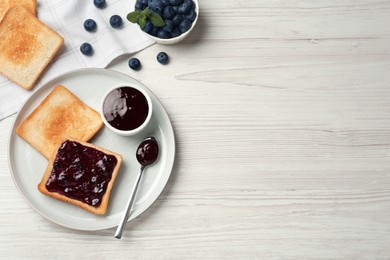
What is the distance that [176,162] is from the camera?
5.90ft

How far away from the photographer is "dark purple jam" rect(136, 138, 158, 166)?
1700mm

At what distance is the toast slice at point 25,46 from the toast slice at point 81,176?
0.30 m

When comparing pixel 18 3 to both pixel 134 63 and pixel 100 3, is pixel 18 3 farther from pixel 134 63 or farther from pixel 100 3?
pixel 134 63

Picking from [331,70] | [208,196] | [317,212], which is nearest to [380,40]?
[331,70]

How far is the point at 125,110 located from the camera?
1.64 meters

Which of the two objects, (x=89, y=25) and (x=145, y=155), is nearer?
→ (x=145, y=155)

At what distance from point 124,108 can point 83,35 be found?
0.38 metres

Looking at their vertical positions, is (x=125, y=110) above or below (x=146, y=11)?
below

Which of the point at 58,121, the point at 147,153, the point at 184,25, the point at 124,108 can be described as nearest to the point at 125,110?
the point at 124,108

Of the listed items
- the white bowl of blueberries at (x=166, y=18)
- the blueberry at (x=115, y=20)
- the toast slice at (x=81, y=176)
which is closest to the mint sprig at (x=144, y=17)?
the white bowl of blueberries at (x=166, y=18)

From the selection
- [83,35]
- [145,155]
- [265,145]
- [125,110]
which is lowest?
[265,145]

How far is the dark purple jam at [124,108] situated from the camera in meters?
1.64

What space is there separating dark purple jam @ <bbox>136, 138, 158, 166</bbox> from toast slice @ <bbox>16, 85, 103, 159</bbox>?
17 centimetres

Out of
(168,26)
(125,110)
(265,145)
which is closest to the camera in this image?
(125,110)
